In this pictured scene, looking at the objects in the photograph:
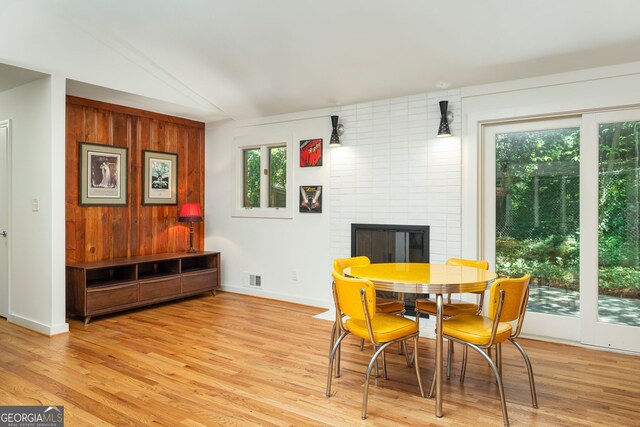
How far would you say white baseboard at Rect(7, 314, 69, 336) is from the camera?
4172 millimetres

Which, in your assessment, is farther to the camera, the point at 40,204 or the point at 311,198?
the point at 311,198

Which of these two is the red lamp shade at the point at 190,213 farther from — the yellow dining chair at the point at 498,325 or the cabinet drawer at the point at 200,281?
the yellow dining chair at the point at 498,325

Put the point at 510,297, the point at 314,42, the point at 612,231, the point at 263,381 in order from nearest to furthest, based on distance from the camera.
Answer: the point at 510,297 → the point at 263,381 → the point at 612,231 → the point at 314,42

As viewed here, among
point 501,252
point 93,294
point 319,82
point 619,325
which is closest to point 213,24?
point 319,82

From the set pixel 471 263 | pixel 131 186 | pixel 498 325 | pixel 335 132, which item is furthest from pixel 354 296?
pixel 131 186

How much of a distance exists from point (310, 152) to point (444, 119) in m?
1.75

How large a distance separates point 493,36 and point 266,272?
3885mm

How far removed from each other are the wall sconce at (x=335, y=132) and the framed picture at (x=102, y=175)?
258 centimetres

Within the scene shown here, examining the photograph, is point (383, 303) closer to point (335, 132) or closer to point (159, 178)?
point (335, 132)

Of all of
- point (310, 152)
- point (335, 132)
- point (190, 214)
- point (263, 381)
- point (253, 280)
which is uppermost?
point (335, 132)

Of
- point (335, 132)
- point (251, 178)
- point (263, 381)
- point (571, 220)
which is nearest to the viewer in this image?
point (263, 381)

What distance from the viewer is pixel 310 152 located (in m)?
5.50

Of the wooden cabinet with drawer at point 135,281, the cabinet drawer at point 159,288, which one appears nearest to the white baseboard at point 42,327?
the wooden cabinet with drawer at point 135,281

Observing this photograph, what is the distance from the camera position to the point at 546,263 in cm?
409
